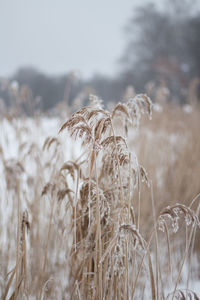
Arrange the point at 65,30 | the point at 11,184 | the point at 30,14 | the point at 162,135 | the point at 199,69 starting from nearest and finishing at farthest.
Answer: the point at 11,184 → the point at 162,135 → the point at 30,14 → the point at 65,30 → the point at 199,69

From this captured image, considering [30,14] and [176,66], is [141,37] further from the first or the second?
[30,14]

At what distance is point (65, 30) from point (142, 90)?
1.11m

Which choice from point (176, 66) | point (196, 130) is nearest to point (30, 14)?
point (176, 66)

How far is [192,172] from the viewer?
4.16ft

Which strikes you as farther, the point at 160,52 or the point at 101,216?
the point at 160,52

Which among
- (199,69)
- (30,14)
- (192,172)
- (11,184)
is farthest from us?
(199,69)

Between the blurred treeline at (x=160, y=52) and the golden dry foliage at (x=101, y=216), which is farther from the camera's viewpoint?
the blurred treeline at (x=160, y=52)

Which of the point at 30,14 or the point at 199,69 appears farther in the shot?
the point at 199,69

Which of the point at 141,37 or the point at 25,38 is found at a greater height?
the point at 141,37

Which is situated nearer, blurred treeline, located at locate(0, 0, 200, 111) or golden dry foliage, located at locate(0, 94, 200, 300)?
golden dry foliage, located at locate(0, 94, 200, 300)

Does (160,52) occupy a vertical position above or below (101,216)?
above

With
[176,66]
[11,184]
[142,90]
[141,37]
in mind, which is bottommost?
[11,184]

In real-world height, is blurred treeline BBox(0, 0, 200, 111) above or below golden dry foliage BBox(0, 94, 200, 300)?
above

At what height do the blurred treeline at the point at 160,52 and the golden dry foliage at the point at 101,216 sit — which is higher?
the blurred treeline at the point at 160,52
